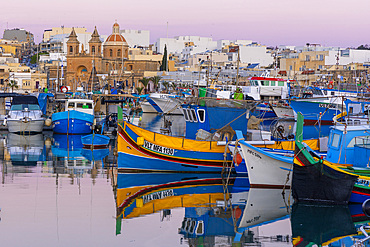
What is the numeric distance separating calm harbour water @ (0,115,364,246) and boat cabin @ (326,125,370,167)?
7.54 ft

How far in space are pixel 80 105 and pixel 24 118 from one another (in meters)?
3.65

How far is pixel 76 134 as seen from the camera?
119 ft

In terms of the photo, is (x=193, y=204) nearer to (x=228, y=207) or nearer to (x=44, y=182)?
(x=228, y=207)

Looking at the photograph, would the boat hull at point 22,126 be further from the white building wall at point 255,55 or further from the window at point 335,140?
the white building wall at point 255,55

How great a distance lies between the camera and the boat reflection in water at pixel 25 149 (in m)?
25.4

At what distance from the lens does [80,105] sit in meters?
38.5

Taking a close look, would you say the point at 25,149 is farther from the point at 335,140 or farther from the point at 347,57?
the point at 347,57

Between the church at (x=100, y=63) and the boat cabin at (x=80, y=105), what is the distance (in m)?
57.8

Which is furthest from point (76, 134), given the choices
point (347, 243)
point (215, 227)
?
point (347, 243)

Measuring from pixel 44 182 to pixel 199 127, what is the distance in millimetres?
6434

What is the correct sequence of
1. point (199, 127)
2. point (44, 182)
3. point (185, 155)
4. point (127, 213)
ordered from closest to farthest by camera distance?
1. point (127, 213)
2. point (44, 182)
3. point (185, 155)
4. point (199, 127)

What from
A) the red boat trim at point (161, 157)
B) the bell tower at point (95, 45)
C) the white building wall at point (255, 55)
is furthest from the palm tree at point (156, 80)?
the red boat trim at point (161, 157)

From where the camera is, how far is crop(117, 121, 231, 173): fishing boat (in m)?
21.5

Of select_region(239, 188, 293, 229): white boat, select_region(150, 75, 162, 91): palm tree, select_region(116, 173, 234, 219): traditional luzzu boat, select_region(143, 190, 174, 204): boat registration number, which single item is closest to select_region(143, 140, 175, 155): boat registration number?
select_region(116, 173, 234, 219): traditional luzzu boat
